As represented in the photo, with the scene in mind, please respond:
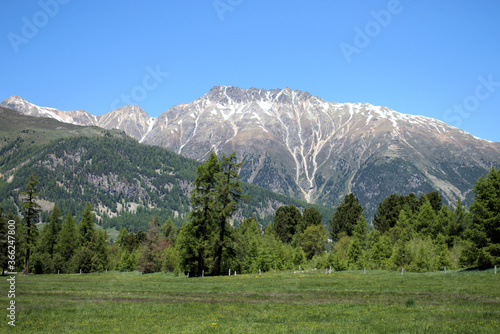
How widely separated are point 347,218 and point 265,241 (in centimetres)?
3168

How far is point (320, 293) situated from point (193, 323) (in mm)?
15543

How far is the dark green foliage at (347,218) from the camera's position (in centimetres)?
11719

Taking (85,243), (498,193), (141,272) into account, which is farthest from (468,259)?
(85,243)

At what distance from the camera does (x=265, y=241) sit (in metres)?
96.1

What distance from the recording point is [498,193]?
51406 mm

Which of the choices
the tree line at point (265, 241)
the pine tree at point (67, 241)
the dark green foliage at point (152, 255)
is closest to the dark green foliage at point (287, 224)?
the tree line at point (265, 241)

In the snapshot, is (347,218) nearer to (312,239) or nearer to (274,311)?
(312,239)

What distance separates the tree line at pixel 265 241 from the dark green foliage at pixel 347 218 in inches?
10.7

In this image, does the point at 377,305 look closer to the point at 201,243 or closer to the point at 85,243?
the point at 201,243

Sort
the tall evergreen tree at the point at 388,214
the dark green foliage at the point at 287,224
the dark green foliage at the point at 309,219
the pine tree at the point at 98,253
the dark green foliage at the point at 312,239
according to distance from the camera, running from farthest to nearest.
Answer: the dark green foliage at the point at 287,224
the dark green foliage at the point at 309,219
the dark green foliage at the point at 312,239
the tall evergreen tree at the point at 388,214
the pine tree at the point at 98,253

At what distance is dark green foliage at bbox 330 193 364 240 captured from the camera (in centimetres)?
11719

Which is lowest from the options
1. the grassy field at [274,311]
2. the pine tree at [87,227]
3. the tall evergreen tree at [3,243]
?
the grassy field at [274,311]

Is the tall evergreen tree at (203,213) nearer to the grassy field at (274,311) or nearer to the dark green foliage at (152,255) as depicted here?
the grassy field at (274,311)

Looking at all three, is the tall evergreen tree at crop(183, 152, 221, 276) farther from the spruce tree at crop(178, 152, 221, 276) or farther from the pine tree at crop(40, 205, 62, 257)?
the pine tree at crop(40, 205, 62, 257)
